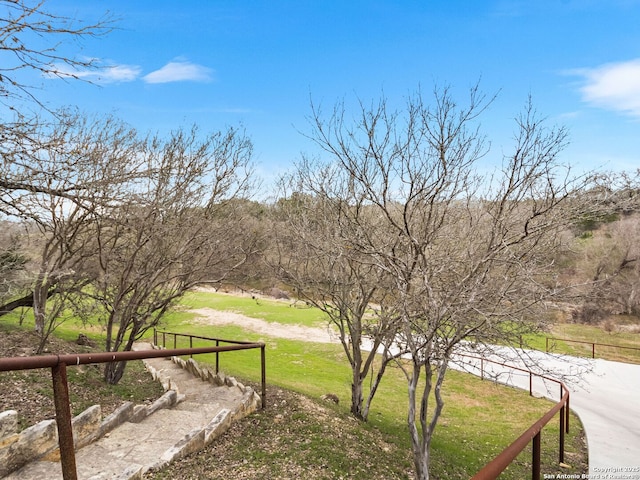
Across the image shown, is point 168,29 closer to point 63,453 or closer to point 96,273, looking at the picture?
point 96,273

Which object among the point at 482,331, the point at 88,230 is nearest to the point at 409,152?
the point at 482,331

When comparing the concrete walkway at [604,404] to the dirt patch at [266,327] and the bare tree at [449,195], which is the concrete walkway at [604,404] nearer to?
the bare tree at [449,195]

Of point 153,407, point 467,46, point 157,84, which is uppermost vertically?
point 157,84

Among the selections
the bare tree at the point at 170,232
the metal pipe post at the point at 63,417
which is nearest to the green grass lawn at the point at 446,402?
the bare tree at the point at 170,232

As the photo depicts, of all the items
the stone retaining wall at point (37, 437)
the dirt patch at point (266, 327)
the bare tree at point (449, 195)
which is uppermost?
the bare tree at point (449, 195)

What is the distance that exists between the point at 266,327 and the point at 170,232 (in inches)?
593

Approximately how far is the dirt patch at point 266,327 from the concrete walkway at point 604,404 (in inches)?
326

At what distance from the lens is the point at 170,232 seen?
777 cm

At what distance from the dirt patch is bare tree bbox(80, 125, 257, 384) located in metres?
11.4

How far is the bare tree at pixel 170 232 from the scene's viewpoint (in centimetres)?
745

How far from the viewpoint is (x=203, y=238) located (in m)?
8.11

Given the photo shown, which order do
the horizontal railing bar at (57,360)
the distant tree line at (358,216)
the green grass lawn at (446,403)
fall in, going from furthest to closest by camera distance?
the green grass lawn at (446,403) < the distant tree line at (358,216) < the horizontal railing bar at (57,360)

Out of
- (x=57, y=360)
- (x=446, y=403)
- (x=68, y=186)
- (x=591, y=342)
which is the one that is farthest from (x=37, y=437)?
(x=591, y=342)

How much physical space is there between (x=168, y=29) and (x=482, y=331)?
901cm
